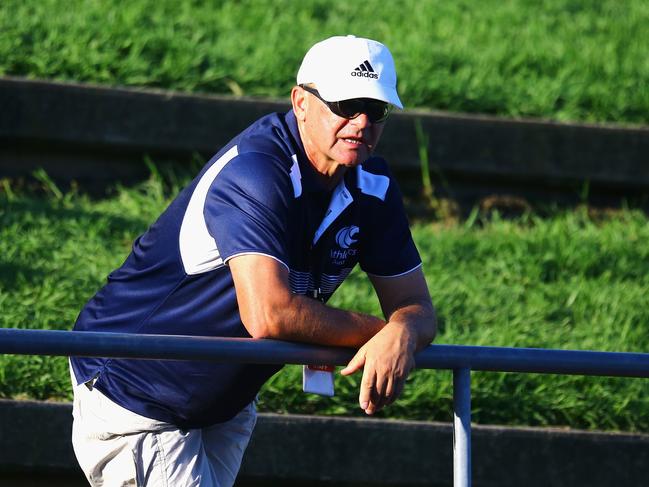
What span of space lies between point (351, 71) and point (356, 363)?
29.3 inches

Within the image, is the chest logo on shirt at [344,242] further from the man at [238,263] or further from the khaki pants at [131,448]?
the khaki pants at [131,448]

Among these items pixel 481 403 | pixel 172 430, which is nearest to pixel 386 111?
pixel 172 430

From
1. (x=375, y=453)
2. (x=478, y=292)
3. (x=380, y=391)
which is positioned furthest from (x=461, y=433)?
(x=478, y=292)

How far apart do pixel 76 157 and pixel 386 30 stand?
2.00m

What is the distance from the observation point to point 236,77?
6055mm

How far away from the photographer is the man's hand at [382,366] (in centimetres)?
262

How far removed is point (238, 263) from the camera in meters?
2.66

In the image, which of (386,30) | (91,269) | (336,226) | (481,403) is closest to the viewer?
(336,226)

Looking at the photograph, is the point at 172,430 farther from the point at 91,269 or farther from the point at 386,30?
the point at 386,30

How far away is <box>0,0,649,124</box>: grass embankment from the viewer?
5.98 meters

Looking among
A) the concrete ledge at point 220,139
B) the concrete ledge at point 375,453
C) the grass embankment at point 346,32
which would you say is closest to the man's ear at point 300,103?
the concrete ledge at point 375,453

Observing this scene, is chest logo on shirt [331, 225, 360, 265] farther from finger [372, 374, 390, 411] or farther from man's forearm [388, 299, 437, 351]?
finger [372, 374, 390, 411]

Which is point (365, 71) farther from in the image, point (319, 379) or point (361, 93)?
point (319, 379)

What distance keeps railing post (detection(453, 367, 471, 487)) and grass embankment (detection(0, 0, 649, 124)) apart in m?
3.62
